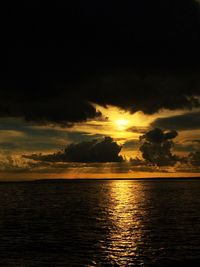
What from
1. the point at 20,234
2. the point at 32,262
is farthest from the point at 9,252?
the point at 20,234

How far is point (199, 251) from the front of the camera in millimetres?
50469

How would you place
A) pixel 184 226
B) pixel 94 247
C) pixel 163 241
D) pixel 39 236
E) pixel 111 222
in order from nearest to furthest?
pixel 94 247 → pixel 163 241 → pixel 39 236 → pixel 184 226 → pixel 111 222

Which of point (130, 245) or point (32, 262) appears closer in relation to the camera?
point (32, 262)

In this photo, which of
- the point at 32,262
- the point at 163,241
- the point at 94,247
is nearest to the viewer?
the point at 32,262

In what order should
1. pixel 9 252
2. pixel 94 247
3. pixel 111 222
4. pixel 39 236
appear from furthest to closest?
pixel 111 222 → pixel 39 236 → pixel 94 247 → pixel 9 252

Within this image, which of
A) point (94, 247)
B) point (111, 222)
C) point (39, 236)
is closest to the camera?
point (94, 247)

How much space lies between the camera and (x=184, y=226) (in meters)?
73.6

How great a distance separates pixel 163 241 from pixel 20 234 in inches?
908

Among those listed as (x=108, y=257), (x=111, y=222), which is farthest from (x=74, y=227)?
(x=108, y=257)

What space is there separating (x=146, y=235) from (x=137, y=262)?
1995 cm

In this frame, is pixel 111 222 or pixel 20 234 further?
pixel 111 222

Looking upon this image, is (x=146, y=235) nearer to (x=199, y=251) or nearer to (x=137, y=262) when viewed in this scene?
(x=199, y=251)

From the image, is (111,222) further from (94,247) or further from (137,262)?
(137,262)

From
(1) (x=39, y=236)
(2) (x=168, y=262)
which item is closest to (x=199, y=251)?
(2) (x=168, y=262)
